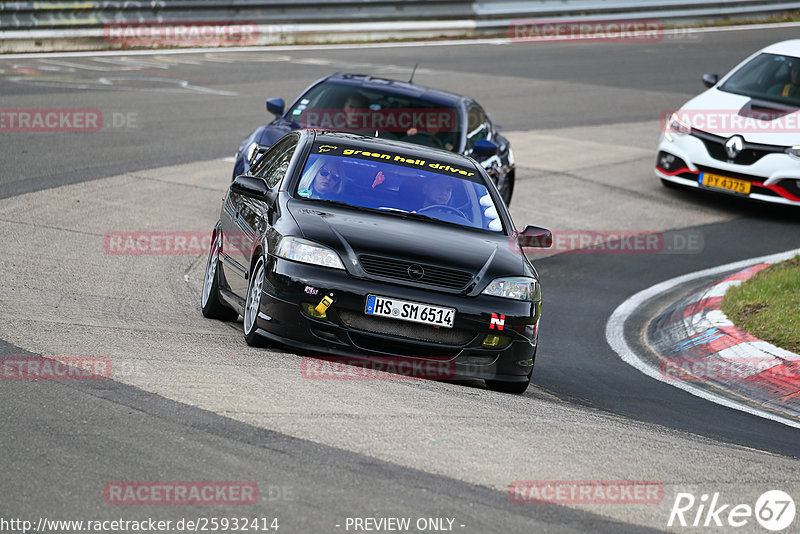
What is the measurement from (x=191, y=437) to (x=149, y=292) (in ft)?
14.7

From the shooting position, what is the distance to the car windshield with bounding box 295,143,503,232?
8297 millimetres

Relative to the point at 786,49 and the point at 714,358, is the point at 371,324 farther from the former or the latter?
the point at 786,49

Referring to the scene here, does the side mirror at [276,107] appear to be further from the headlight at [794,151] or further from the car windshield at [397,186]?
the headlight at [794,151]

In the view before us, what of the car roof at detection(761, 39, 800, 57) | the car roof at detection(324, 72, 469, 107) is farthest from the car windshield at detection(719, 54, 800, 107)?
the car roof at detection(324, 72, 469, 107)

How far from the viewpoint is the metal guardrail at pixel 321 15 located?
2361 centimetres

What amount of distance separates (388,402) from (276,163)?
3200mm

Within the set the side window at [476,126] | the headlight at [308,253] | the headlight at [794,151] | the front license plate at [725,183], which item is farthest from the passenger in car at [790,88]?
the headlight at [308,253]

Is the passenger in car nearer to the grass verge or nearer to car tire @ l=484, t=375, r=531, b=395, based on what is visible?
the grass verge

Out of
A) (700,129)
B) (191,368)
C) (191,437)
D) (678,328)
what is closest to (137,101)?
(700,129)

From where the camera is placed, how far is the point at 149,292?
31.8ft

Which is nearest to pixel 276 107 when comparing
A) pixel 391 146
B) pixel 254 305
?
pixel 391 146

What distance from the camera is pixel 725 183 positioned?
14938 millimetres

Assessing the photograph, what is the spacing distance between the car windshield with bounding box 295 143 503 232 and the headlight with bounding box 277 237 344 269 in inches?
31.4

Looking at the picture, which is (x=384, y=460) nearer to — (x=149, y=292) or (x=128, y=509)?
(x=128, y=509)
